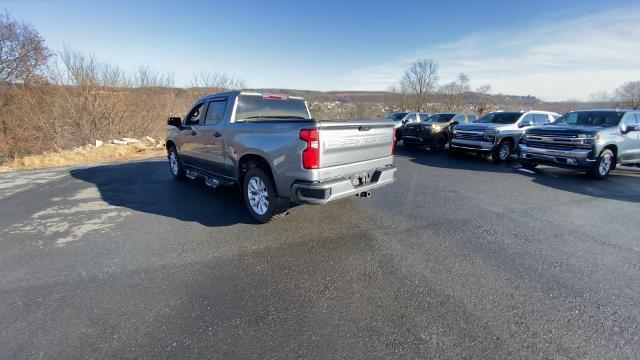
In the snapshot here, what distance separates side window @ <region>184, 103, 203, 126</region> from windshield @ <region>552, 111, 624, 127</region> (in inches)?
422

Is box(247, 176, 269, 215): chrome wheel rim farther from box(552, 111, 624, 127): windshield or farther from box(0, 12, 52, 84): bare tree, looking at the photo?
box(0, 12, 52, 84): bare tree

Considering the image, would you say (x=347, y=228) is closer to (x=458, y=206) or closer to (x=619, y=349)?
(x=458, y=206)

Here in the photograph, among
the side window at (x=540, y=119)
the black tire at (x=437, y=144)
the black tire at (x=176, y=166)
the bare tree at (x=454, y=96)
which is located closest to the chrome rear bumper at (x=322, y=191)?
the black tire at (x=176, y=166)

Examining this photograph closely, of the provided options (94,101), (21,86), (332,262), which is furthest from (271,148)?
(21,86)

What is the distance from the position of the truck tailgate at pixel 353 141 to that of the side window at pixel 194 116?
3.60 meters

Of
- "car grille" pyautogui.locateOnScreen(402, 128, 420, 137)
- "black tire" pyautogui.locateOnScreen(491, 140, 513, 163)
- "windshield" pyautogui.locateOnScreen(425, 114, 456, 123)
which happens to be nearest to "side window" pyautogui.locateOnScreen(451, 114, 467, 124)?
"windshield" pyautogui.locateOnScreen(425, 114, 456, 123)

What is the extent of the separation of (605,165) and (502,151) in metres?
3.02

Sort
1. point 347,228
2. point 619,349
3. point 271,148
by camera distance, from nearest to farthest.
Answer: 1. point 619,349
2. point 271,148
3. point 347,228

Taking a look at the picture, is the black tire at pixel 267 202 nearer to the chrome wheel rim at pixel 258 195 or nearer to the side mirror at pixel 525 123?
the chrome wheel rim at pixel 258 195

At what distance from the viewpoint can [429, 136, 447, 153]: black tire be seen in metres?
13.9

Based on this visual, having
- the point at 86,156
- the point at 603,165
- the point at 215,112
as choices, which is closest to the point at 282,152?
the point at 215,112

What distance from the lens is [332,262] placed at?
3.51 metres

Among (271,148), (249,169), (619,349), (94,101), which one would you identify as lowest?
(619,349)

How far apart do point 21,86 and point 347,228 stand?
22.9m
